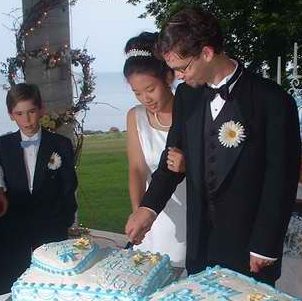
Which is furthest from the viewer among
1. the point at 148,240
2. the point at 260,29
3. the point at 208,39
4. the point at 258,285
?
the point at 260,29

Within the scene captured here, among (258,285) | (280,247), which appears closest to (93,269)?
(258,285)

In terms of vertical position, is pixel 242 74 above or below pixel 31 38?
below

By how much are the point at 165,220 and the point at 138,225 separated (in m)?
0.41

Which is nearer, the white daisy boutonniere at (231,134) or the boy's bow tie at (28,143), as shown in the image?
the white daisy boutonniere at (231,134)

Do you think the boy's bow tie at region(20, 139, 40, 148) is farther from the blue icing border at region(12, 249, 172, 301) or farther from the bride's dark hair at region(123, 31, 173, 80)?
the blue icing border at region(12, 249, 172, 301)

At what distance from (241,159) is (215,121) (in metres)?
0.12

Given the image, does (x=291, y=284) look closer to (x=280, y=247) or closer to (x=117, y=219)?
(x=280, y=247)

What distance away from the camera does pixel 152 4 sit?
7.59m

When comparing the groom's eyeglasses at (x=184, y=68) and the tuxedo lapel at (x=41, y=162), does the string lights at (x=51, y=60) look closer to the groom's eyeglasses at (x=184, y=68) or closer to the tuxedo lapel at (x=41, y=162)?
the tuxedo lapel at (x=41, y=162)

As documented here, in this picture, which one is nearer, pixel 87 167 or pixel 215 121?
pixel 215 121

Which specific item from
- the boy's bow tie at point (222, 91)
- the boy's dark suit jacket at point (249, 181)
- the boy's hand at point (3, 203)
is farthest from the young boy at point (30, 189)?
the boy's bow tie at point (222, 91)

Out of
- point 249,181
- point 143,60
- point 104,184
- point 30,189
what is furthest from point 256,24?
point 249,181

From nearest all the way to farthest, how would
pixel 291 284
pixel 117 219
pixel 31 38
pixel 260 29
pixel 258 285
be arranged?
pixel 258 285 → pixel 291 284 → pixel 31 38 → pixel 117 219 → pixel 260 29

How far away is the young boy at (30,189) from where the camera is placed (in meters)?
2.27
